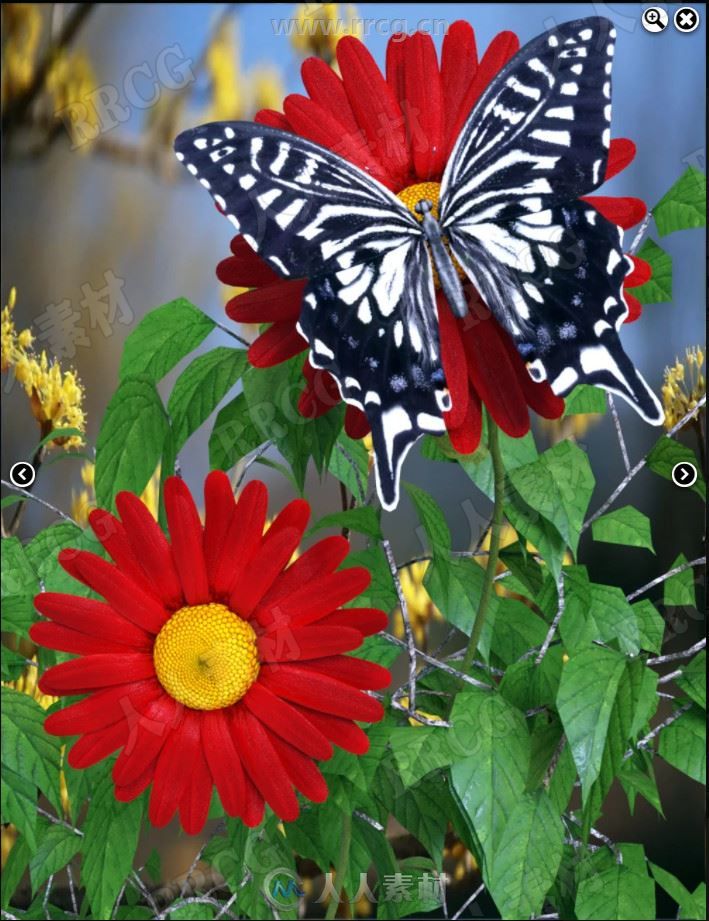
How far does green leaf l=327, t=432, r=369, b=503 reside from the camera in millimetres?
461

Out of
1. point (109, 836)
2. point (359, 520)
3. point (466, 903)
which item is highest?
point (359, 520)

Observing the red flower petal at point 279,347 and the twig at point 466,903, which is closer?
the red flower petal at point 279,347

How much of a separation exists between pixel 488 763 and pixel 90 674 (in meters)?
0.15

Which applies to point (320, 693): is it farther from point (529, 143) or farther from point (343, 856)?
point (529, 143)

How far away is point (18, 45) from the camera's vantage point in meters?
0.56

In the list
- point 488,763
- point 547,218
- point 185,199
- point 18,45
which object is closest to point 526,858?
point 488,763

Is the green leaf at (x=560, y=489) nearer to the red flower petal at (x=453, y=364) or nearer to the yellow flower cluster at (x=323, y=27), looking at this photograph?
the red flower petal at (x=453, y=364)

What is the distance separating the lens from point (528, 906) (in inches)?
16.2

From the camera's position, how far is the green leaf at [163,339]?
45 centimetres

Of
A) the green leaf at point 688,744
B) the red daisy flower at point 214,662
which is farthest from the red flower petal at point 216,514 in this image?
the green leaf at point 688,744

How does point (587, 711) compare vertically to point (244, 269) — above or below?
below

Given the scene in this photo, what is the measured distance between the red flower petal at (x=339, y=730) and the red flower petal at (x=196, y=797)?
0.04 metres

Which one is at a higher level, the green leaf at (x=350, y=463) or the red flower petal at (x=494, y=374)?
the red flower petal at (x=494, y=374)

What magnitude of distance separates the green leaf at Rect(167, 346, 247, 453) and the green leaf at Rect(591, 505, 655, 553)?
0.17 meters
